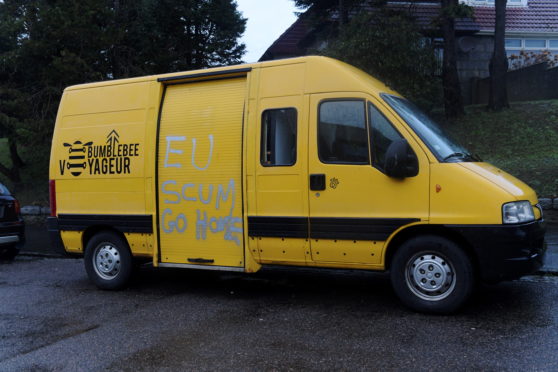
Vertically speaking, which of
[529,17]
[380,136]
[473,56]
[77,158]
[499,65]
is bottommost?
[77,158]

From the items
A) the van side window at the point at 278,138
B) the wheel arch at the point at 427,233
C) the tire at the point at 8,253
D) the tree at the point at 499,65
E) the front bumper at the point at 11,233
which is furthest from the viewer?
the tree at the point at 499,65

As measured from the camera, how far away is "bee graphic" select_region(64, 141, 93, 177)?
743 centimetres

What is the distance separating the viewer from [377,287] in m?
7.01

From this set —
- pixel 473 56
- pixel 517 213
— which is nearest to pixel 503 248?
pixel 517 213

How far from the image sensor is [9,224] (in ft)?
32.5

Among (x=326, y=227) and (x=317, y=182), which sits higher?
(x=317, y=182)

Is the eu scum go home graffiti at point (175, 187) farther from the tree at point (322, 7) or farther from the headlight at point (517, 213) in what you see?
the tree at point (322, 7)

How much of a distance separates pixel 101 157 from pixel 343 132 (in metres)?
3.27

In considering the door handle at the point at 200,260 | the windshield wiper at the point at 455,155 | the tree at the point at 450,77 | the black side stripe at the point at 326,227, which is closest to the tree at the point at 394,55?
the tree at the point at 450,77

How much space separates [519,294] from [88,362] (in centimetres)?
459

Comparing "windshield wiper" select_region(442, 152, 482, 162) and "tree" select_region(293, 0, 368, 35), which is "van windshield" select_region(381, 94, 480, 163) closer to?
"windshield wiper" select_region(442, 152, 482, 162)

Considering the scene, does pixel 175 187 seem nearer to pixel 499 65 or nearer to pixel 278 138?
pixel 278 138

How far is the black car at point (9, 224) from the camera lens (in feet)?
32.2

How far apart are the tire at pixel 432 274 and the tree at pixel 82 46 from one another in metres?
11.5
